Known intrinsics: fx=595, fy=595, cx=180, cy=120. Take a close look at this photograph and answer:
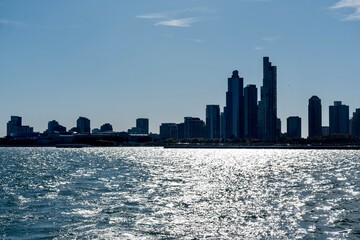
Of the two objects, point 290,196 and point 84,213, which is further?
point 290,196

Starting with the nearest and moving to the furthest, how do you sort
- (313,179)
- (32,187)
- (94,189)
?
(94,189), (32,187), (313,179)

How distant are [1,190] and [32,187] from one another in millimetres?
4574

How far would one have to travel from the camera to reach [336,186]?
71.7 meters

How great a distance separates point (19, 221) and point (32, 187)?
28170mm

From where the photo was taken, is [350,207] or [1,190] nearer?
[350,207]

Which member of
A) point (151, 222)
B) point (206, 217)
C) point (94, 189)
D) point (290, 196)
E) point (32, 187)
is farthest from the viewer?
point (32, 187)

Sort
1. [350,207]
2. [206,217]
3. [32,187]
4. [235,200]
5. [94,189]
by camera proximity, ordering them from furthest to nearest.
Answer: [32,187] < [94,189] < [235,200] < [350,207] < [206,217]

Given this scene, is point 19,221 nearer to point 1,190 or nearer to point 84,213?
point 84,213

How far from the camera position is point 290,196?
195ft

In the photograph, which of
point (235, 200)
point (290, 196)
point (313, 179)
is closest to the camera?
point (235, 200)

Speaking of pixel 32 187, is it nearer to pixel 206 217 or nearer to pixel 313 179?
pixel 206 217

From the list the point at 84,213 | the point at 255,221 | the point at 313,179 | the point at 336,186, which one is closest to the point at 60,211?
the point at 84,213

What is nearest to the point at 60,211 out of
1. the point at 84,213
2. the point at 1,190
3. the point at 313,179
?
the point at 84,213

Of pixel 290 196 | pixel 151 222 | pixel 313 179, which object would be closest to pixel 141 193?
pixel 290 196
